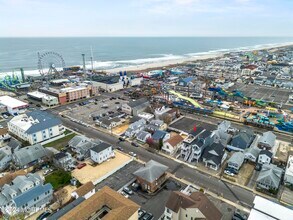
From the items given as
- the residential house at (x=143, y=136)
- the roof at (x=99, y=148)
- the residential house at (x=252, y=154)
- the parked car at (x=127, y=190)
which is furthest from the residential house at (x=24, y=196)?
the residential house at (x=252, y=154)

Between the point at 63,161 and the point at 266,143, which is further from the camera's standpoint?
the point at 266,143

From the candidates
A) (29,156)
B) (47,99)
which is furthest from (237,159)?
(47,99)

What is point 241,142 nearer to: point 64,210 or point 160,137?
point 160,137

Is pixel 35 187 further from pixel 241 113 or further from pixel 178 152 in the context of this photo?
pixel 241 113

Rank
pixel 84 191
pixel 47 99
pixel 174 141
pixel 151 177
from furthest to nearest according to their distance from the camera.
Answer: pixel 47 99 < pixel 174 141 < pixel 151 177 < pixel 84 191

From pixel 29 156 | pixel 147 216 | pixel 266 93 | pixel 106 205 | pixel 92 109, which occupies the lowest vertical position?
pixel 147 216

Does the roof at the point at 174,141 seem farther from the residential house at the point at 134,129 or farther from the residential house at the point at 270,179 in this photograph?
the residential house at the point at 270,179
